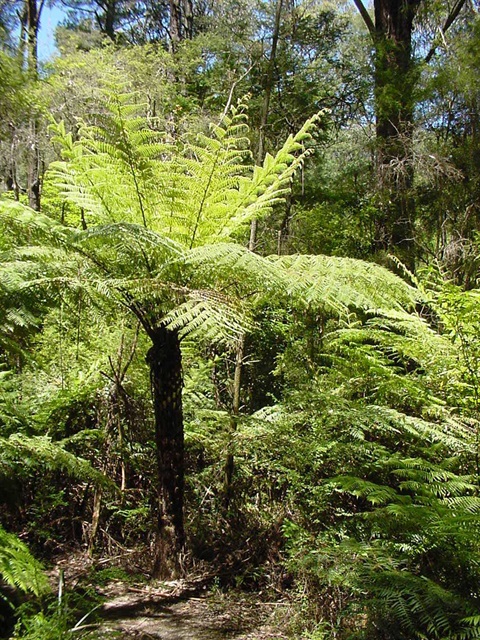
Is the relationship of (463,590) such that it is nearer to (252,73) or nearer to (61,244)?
(61,244)

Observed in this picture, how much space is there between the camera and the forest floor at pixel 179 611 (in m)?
2.05

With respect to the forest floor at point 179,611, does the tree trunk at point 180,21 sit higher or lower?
higher

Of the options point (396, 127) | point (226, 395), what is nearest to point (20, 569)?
point (226, 395)

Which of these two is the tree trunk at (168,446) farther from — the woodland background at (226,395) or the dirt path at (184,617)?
the dirt path at (184,617)

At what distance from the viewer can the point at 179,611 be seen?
89.4 inches

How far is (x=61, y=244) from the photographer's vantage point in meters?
2.43

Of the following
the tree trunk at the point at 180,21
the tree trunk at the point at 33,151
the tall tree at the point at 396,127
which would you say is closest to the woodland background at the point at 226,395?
the tall tree at the point at 396,127

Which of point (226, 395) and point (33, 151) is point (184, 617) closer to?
point (226, 395)

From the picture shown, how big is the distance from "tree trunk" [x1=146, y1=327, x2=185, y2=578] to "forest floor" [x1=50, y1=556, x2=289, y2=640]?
0.49ft

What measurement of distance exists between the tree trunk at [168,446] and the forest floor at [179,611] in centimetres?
15

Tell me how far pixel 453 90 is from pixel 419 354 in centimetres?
360

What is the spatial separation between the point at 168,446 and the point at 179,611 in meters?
0.77

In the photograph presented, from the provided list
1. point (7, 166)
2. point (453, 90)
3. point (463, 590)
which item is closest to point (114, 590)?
point (463, 590)

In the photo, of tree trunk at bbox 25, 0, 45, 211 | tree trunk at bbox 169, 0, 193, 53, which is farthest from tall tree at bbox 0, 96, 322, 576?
tree trunk at bbox 169, 0, 193, 53
